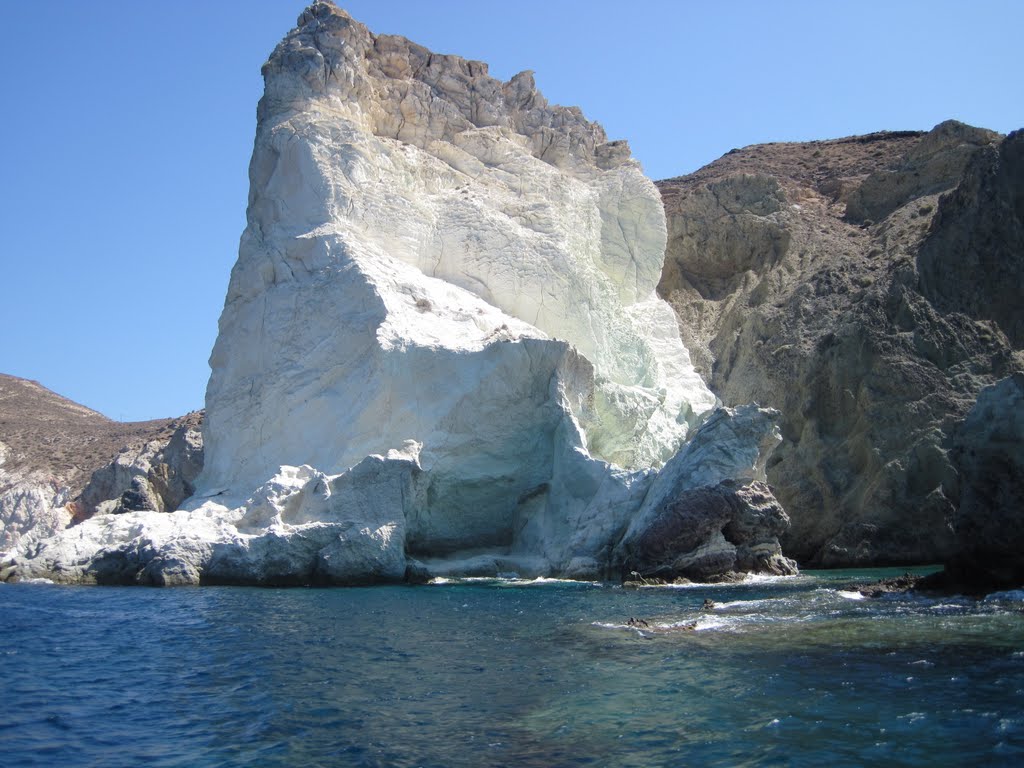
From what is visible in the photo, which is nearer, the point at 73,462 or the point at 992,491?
the point at 992,491

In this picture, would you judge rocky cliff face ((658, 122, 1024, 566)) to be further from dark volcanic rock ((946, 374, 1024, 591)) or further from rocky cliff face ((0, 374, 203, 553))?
rocky cliff face ((0, 374, 203, 553))

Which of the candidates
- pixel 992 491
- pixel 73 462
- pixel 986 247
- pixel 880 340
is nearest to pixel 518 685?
pixel 992 491

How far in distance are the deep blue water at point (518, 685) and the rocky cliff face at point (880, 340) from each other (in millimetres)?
11992

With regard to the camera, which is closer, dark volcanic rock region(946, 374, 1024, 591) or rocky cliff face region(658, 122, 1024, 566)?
dark volcanic rock region(946, 374, 1024, 591)

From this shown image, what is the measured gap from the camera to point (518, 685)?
1049 cm

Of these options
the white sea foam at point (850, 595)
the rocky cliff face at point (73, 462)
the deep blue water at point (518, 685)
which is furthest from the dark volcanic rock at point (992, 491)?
the rocky cliff face at point (73, 462)

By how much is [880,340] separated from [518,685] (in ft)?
79.5

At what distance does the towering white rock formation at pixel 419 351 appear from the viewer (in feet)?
74.8

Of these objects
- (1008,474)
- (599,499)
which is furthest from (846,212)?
(1008,474)

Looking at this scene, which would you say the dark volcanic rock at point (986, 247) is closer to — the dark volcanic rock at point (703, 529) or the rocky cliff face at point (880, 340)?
the rocky cliff face at point (880, 340)

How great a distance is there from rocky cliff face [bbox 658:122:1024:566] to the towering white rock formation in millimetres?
3753

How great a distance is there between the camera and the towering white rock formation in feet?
74.8

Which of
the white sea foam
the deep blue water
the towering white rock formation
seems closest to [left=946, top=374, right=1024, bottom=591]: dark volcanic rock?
the deep blue water

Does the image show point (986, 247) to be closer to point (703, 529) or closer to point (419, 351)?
point (703, 529)
